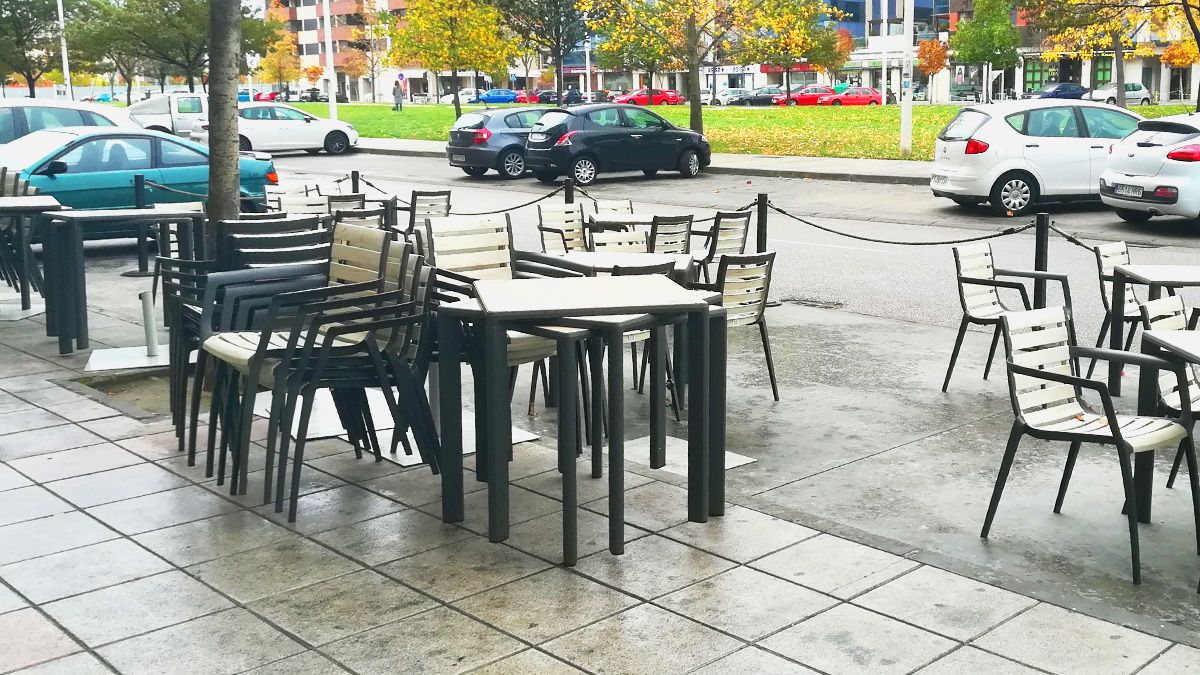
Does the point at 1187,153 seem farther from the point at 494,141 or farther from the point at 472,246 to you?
the point at 494,141

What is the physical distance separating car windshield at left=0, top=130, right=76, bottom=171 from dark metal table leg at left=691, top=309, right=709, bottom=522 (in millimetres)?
12060

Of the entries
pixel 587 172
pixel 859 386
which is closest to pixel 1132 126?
pixel 587 172

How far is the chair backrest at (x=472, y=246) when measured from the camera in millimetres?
7156

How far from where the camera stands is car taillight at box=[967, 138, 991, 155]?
57.9 ft

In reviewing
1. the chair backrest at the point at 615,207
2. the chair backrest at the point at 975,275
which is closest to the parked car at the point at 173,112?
the chair backrest at the point at 615,207

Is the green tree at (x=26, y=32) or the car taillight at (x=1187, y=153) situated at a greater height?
the green tree at (x=26, y=32)

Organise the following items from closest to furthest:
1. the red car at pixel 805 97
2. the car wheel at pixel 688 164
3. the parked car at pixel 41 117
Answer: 1. the parked car at pixel 41 117
2. the car wheel at pixel 688 164
3. the red car at pixel 805 97

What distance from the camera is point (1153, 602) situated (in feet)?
15.3

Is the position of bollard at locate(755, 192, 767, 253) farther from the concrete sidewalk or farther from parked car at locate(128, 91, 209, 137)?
parked car at locate(128, 91, 209, 137)

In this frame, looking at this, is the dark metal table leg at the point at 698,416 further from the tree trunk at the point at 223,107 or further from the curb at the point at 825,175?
the curb at the point at 825,175

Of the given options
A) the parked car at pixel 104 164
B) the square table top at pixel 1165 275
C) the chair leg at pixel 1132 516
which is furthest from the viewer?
the parked car at pixel 104 164

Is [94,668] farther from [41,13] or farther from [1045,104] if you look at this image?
[41,13]

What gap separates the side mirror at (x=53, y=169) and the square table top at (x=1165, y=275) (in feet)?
38.4

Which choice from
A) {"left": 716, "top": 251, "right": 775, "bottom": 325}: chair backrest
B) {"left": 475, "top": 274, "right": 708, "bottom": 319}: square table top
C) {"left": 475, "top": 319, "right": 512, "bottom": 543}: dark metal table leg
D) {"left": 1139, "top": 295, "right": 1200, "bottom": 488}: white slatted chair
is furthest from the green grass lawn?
{"left": 475, "top": 319, "right": 512, "bottom": 543}: dark metal table leg
